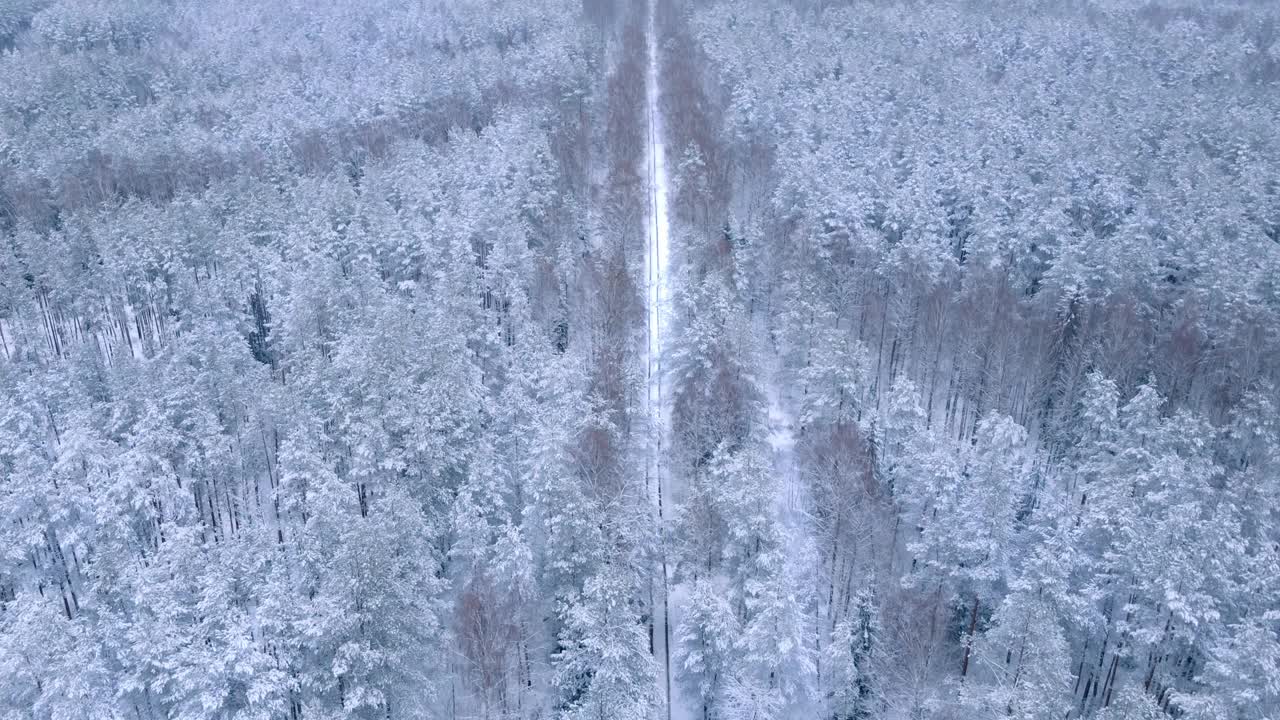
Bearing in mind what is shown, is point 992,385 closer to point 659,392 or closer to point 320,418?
point 659,392

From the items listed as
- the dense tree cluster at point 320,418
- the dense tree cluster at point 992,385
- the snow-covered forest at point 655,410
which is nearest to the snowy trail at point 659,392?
the snow-covered forest at point 655,410

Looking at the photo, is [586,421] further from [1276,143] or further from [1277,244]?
[1276,143]

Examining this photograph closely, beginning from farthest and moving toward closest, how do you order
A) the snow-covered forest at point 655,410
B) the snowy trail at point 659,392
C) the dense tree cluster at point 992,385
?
the snowy trail at point 659,392, the dense tree cluster at point 992,385, the snow-covered forest at point 655,410

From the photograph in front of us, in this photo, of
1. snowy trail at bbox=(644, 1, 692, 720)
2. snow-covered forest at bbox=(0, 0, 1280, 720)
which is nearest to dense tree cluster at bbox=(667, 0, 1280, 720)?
snow-covered forest at bbox=(0, 0, 1280, 720)

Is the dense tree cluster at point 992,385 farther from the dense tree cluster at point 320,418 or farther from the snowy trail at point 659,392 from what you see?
the dense tree cluster at point 320,418

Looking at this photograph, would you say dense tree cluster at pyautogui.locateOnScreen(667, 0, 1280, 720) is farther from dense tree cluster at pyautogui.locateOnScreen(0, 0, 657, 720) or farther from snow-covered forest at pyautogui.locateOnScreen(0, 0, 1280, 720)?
dense tree cluster at pyautogui.locateOnScreen(0, 0, 657, 720)

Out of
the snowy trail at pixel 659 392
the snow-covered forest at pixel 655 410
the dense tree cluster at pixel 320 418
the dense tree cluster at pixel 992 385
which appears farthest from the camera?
the snowy trail at pixel 659 392

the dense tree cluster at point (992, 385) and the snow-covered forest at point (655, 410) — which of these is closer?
the snow-covered forest at point (655, 410)
